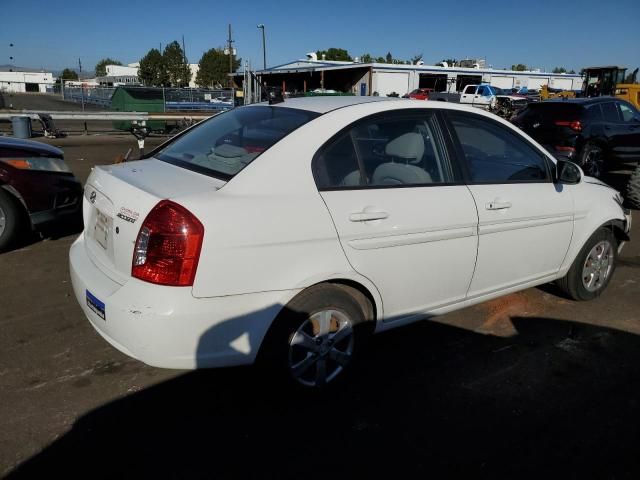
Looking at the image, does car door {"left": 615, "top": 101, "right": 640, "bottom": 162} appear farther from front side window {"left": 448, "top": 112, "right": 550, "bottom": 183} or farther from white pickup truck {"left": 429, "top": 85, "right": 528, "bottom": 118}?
white pickup truck {"left": 429, "top": 85, "right": 528, "bottom": 118}

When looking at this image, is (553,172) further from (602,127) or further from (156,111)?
(156,111)

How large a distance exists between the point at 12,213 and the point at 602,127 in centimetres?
1000

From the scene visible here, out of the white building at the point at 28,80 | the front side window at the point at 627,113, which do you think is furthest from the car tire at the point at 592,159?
the white building at the point at 28,80

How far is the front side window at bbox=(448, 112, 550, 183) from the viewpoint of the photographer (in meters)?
3.38

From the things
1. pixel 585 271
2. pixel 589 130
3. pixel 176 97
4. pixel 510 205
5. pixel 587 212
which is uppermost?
pixel 176 97

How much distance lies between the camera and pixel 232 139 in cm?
318

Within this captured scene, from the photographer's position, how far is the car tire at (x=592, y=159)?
998 centimetres

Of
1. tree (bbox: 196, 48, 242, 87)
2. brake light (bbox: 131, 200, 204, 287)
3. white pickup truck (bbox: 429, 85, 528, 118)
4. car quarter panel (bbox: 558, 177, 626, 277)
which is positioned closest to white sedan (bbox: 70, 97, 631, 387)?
brake light (bbox: 131, 200, 204, 287)

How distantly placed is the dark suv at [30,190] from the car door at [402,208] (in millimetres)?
3671

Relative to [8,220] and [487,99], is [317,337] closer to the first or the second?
[8,220]

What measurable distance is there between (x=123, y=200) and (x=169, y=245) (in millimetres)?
467

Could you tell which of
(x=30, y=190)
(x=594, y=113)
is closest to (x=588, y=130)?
(x=594, y=113)

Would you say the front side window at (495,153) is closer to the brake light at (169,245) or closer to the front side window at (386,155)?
the front side window at (386,155)

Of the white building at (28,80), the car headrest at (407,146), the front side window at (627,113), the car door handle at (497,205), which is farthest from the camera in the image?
the white building at (28,80)
